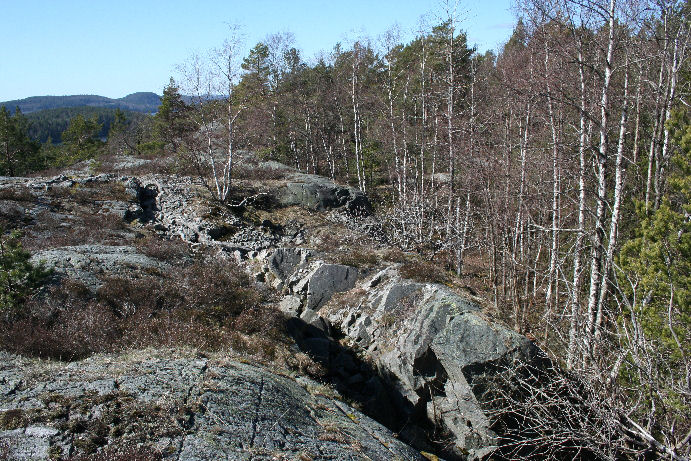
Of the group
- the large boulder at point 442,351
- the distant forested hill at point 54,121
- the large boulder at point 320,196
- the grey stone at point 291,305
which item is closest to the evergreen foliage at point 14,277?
the grey stone at point 291,305

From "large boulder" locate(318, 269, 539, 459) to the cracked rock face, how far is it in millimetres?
2341

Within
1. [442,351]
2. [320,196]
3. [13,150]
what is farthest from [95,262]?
[13,150]

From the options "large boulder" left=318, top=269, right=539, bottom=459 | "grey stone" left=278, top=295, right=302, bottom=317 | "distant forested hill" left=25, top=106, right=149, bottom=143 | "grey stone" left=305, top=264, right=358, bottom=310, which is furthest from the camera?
"distant forested hill" left=25, top=106, right=149, bottom=143

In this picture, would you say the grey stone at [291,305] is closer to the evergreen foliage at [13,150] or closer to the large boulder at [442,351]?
the large boulder at [442,351]

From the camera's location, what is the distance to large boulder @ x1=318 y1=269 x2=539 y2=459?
315 inches

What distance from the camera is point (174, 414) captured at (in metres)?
4.91

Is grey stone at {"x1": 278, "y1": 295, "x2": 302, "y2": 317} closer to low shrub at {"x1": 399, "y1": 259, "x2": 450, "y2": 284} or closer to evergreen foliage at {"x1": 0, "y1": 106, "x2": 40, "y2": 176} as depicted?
low shrub at {"x1": 399, "y1": 259, "x2": 450, "y2": 284}

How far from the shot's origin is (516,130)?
17.0m

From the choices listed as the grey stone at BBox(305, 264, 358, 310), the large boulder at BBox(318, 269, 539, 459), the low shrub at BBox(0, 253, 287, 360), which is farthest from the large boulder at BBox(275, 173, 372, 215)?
the large boulder at BBox(318, 269, 539, 459)

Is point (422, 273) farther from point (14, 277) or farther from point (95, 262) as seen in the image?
point (14, 277)

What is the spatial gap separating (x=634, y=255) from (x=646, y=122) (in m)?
9.05

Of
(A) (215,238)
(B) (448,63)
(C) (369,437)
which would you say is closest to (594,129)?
(B) (448,63)

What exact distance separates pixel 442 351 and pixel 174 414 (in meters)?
5.16

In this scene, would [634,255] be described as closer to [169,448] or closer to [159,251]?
[169,448]
